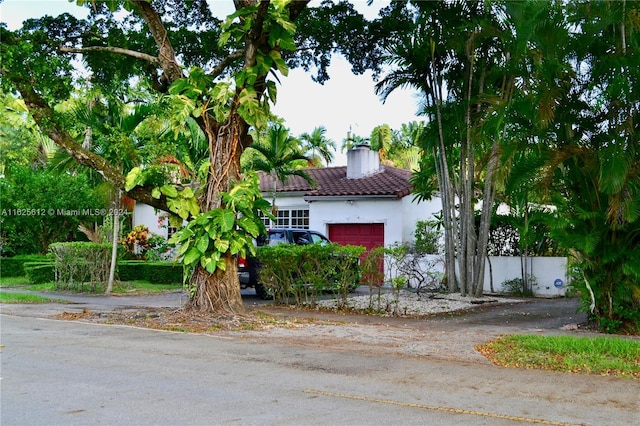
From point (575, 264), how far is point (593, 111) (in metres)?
2.77

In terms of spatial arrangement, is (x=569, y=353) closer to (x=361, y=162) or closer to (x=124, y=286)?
(x=124, y=286)

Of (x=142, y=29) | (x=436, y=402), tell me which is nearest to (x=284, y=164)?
(x=142, y=29)

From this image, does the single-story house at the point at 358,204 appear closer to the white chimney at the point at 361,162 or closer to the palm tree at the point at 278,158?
the white chimney at the point at 361,162

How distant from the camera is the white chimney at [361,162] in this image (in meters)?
27.1

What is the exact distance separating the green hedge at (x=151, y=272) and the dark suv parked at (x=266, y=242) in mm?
5600

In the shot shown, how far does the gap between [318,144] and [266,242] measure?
25527mm

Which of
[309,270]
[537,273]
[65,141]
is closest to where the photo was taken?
[65,141]

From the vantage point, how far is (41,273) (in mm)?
23266

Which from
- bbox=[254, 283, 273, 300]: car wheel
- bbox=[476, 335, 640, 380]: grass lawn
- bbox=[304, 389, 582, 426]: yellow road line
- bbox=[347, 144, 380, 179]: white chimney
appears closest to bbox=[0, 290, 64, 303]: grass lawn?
bbox=[254, 283, 273, 300]: car wheel

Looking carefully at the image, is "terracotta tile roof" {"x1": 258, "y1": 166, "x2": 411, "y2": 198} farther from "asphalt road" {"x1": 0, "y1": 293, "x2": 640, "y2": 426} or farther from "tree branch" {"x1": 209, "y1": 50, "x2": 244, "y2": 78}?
"asphalt road" {"x1": 0, "y1": 293, "x2": 640, "y2": 426}

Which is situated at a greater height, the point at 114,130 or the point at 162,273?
the point at 114,130

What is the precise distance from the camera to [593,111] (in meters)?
12.1

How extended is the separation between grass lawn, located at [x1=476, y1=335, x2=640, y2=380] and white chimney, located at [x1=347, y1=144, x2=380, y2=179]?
646 inches

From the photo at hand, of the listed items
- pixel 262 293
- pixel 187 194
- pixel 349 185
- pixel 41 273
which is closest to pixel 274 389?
pixel 187 194
